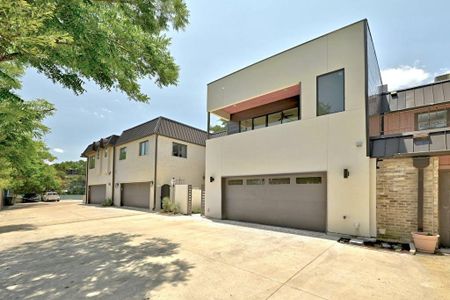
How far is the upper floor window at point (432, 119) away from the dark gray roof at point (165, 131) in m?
12.4

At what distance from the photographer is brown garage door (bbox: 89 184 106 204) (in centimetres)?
2290

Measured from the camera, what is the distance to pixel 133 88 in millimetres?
7062

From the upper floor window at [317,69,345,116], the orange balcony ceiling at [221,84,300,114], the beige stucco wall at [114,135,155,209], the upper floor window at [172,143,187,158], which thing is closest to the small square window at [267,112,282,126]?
the orange balcony ceiling at [221,84,300,114]

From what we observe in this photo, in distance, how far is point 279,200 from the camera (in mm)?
9336

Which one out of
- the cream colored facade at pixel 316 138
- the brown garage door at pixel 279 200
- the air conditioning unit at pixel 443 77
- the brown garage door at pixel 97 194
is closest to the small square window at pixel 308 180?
the brown garage door at pixel 279 200

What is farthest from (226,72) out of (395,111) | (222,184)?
(395,111)

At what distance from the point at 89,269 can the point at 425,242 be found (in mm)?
8237

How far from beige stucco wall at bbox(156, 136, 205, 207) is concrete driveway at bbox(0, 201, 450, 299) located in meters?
9.46

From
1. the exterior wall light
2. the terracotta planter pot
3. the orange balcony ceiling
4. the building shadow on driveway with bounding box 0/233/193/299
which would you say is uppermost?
the orange balcony ceiling

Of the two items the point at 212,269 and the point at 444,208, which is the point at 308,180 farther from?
the point at 212,269

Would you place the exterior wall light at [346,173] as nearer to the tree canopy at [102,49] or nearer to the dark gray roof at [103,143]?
the tree canopy at [102,49]

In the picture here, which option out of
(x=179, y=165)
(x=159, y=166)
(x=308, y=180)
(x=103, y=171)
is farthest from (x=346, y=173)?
(x=103, y=171)

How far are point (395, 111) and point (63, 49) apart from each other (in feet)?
34.3

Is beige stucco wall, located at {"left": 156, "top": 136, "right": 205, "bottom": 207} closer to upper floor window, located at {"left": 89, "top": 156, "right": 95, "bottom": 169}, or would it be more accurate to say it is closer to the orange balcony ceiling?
the orange balcony ceiling
